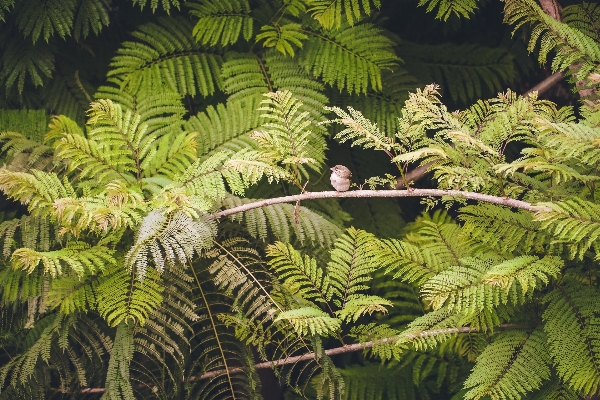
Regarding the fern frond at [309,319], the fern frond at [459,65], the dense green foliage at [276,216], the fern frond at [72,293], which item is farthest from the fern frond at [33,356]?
the fern frond at [459,65]

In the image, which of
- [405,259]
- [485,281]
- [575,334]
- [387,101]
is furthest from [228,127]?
[575,334]

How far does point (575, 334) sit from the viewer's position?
1055 millimetres

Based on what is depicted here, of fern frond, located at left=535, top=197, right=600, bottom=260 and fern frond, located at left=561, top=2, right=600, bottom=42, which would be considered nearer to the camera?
fern frond, located at left=535, top=197, right=600, bottom=260

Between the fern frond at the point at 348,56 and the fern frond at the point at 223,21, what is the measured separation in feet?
0.67

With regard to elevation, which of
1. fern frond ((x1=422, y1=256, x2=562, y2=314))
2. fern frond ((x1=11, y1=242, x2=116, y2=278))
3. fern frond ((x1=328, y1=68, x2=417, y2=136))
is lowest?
fern frond ((x1=11, y1=242, x2=116, y2=278))

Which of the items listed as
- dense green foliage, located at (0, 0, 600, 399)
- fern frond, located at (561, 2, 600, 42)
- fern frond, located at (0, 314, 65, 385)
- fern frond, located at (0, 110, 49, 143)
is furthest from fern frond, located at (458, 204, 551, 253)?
fern frond, located at (0, 110, 49, 143)

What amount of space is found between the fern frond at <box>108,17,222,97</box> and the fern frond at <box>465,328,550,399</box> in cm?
113

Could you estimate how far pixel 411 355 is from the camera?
162 cm

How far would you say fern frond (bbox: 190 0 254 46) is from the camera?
5.54 feet

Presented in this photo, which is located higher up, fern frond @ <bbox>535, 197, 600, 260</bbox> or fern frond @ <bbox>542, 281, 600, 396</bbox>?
fern frond @ <bbox>535, 197, 600, 260</bbox>

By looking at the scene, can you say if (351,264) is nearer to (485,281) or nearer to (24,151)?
(485,281)

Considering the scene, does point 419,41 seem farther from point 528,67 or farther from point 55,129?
point 55,129

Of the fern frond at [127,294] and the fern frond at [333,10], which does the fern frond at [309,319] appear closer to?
the fern frond at [127,294]

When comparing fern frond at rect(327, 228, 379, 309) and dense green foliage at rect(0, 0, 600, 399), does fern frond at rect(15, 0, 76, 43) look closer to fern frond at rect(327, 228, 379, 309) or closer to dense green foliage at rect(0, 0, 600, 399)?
dense green foliage at rect(0, 0, 600, 399)
